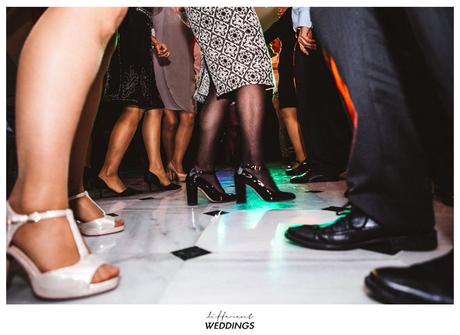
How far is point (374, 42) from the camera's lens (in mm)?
827

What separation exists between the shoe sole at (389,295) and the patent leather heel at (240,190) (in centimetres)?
97

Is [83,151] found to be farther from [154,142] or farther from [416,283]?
[154,142]

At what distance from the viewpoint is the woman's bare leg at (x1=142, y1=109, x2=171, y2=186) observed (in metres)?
2.25

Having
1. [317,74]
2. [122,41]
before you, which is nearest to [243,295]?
[122,41]

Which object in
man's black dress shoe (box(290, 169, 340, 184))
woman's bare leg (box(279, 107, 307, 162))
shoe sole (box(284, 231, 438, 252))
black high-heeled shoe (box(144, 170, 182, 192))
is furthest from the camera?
woman's bare leg (box(279, 107, 307, 162))

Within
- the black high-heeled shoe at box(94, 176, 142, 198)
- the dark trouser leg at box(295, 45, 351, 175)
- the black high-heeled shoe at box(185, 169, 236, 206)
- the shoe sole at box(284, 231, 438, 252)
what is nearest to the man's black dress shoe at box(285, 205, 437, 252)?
the shoe sole at box(284, 231, 438, 252)

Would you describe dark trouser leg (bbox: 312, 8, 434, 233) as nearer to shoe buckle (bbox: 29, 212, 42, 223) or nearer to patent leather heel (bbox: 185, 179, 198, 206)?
shoe buckle (bbox: 29, 212, 42, 223)

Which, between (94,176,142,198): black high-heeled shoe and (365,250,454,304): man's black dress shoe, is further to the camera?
(94,176,142,198): black high-heeled shoe

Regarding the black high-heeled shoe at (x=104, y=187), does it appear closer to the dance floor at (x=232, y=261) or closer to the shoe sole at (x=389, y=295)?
the dance floor at (x=232, y=261)

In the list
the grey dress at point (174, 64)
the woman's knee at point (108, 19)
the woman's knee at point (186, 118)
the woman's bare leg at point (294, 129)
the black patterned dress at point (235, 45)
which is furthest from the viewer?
the woman's bare leg at point (294, 129)

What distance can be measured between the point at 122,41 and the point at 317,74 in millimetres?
1290

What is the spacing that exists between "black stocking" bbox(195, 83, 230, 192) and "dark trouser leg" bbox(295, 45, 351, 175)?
948 mm

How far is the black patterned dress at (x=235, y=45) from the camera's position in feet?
4.88

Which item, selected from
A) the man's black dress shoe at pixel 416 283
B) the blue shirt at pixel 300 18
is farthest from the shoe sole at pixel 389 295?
the blue shirt at pixel 300 18
